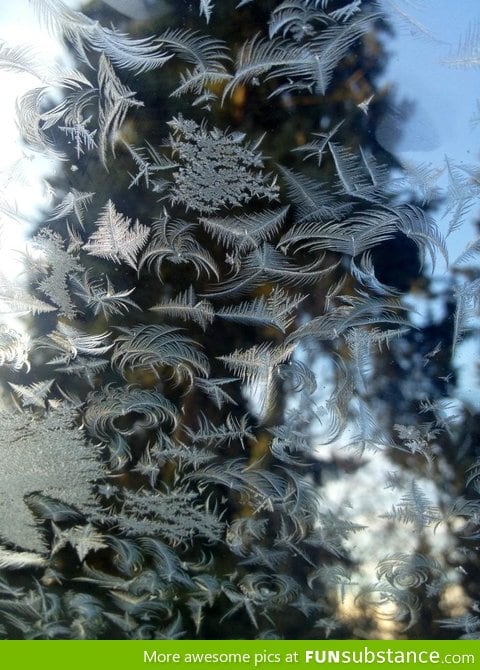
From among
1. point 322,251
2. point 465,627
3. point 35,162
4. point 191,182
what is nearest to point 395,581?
point 465,627

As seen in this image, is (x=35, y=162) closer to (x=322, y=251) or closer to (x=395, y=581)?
(x=322, y=251)
